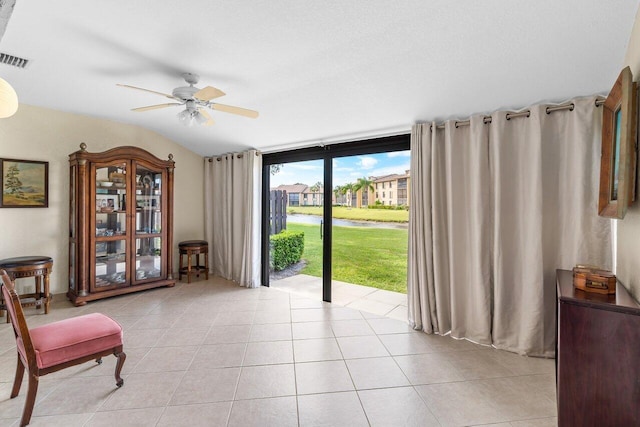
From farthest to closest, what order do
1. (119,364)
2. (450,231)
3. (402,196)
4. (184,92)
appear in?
(402,196) < (450,231) < (184,92) < (119,364)

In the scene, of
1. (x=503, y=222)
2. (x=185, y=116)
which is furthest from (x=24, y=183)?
(x=503, y=222)

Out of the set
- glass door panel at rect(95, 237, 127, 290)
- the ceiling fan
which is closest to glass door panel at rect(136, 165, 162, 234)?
glass door panel at rect(95, 237, 127, 290)

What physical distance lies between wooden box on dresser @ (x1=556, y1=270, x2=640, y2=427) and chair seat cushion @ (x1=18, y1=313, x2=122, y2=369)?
8.77ft

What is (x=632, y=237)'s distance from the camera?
1.58 metres

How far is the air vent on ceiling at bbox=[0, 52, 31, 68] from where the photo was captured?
2.34 metres

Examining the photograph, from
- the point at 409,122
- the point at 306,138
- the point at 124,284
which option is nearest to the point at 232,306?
the point at 124,284

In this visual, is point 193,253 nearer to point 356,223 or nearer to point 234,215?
point 234,215

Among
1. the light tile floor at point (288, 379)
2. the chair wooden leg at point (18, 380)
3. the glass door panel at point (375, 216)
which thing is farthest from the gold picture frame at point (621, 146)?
the chair wooden leg at point (18, 380)

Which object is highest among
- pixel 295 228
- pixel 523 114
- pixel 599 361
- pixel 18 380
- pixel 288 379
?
pixel 523 114

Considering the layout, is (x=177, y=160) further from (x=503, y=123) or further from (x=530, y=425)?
(x=530, y=425)

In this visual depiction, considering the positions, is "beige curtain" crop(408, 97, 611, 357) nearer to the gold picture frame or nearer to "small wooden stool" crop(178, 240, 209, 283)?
the gold picture frame

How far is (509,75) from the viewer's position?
80.2 inches

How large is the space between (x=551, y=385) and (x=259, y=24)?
316 cm

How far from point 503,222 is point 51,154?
5.21 metres
